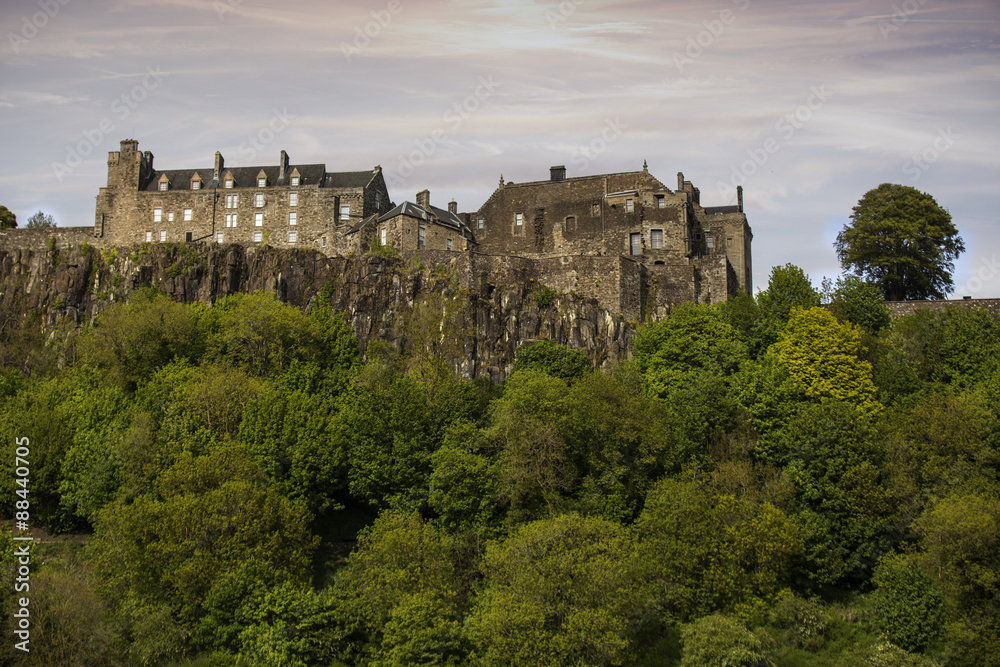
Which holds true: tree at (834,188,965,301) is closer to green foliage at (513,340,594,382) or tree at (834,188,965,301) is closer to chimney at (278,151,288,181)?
green foliage at (513,340,594,382)

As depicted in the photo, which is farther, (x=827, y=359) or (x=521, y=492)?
(x=827, y=359)

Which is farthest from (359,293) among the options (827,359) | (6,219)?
(6,219)

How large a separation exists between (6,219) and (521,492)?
51480 millimetres

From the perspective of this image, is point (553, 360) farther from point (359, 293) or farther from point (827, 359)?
point (827, 359)

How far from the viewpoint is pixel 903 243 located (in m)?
53.8

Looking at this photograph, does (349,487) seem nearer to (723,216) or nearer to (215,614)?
(215,614)

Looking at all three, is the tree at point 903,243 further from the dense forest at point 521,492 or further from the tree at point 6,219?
the tree at point 6,219

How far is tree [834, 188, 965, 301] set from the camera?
53625 millimetres

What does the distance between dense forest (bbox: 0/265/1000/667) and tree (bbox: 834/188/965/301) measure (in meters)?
5.68

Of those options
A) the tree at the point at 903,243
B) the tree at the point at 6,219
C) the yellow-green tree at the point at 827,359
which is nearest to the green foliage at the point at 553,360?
the yellow-green tree at the point at 827,359

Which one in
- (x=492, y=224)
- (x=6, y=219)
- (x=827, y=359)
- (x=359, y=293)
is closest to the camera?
(x=827, y=359)

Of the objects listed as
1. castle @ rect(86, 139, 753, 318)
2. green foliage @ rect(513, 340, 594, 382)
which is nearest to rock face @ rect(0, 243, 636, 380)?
castle @ rect(86, 139, 753, 318)

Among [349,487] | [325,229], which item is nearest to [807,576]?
[349,487]

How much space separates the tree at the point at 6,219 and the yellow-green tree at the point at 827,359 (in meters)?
55.4
